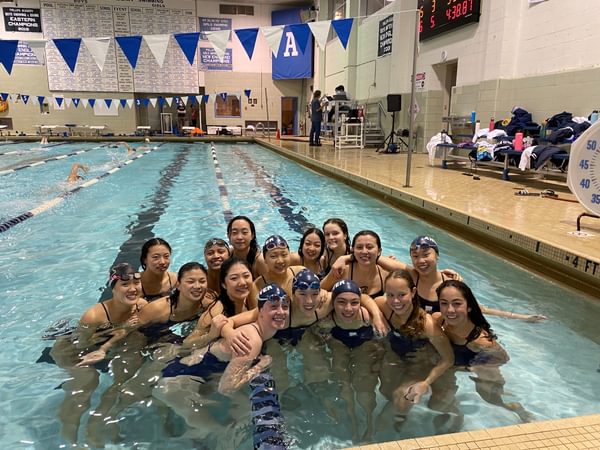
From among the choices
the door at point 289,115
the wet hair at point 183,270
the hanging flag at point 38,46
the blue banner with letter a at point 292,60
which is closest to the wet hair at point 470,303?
the wet hair at point 183,270

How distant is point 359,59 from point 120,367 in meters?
16.6

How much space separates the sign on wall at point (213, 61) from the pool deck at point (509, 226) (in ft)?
52.2

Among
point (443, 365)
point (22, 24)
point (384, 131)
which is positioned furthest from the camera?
point (22, 24)

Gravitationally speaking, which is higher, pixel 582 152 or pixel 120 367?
pixel 582 152

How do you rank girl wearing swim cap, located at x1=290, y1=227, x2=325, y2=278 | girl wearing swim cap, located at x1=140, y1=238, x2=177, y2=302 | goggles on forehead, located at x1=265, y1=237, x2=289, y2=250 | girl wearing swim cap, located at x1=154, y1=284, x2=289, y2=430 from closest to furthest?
girl wearing swim cap, located at x1=154, y1=284, x2=289, y2=430 < goggles on forehead, located at x1=265, y1=237, x2=289, y2=250 < girl wearing swim cap, located at x1=140, y1=238, x2=177, y2=302 < girl wearing swim cap, located at x1=290, y1=227, x2=325, y2=278

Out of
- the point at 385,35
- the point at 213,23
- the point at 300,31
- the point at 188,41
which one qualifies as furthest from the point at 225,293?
the point at 213,23

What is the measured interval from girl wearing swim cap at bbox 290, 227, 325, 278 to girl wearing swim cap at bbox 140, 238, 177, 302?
37.4 inches

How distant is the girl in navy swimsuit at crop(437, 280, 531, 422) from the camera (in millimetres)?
2322

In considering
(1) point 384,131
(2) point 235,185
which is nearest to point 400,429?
(2) point 235,185

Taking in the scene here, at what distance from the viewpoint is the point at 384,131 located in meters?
15.2

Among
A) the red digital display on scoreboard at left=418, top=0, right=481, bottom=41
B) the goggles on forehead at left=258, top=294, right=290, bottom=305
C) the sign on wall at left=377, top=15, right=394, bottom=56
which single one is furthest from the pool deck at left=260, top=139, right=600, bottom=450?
the sign on wall at left=377, top=15, right=394, bottom=56

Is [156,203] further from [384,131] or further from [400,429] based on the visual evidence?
[384,131]

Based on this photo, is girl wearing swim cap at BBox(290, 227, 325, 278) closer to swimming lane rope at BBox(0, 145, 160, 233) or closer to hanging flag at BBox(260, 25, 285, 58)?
swimming lane rope at BBox(0, 145, 160, 233)

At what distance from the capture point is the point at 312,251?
3.33 meters
